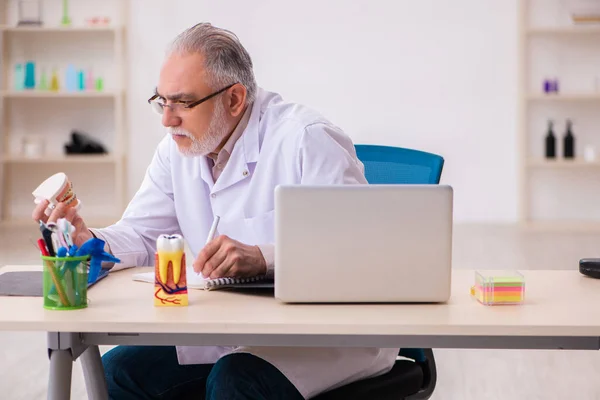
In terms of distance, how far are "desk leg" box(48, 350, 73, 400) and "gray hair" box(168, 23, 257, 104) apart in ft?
2.46

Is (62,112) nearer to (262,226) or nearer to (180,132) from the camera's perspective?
(180,132)

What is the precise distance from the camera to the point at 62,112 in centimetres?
720

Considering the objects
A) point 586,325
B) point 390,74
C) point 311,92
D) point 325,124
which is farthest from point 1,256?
point 586,325

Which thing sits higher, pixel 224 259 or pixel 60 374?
pixel 224 259

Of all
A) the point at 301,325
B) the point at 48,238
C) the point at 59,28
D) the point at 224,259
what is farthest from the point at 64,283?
the point at 59,28

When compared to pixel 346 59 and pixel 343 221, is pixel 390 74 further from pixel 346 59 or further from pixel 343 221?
pixel 343 221

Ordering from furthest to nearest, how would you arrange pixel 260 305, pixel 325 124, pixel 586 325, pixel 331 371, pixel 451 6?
pixel 451 6 < pixel 325 124 < pixel 331 371 < pixel 260 305 < pixel 586 325

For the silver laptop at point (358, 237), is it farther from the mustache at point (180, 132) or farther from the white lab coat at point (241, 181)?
the mustache at point (180, 132)

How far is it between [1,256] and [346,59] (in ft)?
10.5

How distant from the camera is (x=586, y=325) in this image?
1277 millimetres

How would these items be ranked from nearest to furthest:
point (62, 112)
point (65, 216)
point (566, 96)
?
1. point (65, 216)
2. point (566, 96)
3. point (62, 112)

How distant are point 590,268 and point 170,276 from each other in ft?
2.71

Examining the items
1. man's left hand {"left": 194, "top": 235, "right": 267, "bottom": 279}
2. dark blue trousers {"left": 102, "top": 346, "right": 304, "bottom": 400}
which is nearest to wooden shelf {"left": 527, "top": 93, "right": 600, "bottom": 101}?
dark blue trousers {"left": 102, "top": 346, "right": 304, "bottom": 400}

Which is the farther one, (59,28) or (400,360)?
(59,28)
